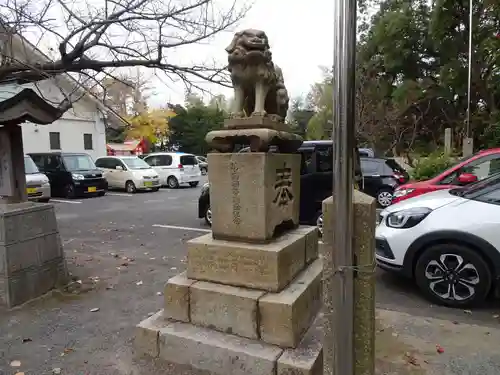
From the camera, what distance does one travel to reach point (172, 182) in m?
17.8

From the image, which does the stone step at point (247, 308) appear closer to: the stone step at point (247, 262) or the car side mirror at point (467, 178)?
the stone step at point (247, 262)

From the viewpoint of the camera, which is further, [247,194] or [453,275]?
[453,275]

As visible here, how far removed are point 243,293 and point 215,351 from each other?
456mm

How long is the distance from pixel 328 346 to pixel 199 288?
1409 mm

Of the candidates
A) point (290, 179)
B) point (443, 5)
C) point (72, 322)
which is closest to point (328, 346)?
point (290, 179)

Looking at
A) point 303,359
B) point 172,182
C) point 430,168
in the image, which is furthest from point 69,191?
point 303,359

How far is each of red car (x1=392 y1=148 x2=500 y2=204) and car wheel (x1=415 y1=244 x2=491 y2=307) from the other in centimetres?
280

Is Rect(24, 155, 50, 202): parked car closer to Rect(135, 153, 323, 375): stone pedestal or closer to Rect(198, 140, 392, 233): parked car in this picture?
Rect(198, 140, 392, 233): parked car

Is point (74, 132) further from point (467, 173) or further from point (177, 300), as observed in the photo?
point (177, 300)

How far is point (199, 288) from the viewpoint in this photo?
292cm

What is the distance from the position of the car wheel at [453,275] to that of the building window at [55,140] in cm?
2012

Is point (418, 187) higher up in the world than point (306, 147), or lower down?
lower down

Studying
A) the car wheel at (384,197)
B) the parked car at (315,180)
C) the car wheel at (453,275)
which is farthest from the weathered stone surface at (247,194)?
the car wheel at (384,197)

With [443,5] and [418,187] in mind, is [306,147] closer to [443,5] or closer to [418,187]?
[418,187]
